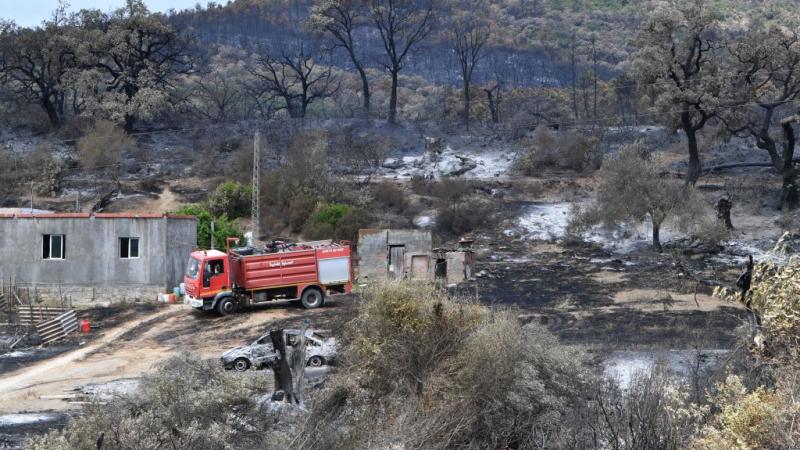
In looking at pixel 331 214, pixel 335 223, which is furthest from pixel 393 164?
pixel 335 223

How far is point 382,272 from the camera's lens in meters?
39.2

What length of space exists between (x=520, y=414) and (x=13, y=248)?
2739 centimetres

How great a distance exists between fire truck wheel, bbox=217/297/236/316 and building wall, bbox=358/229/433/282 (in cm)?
715

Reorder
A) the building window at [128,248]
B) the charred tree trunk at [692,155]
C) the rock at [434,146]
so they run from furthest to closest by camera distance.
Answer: the rock at [434,146] → the charred tree trunk at [692,155] → the building window at [128,248]

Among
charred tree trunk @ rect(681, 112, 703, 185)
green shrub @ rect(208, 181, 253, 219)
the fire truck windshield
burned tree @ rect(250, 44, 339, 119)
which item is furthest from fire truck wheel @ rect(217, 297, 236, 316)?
burned tree @ rect(250, 44, 339, 119)

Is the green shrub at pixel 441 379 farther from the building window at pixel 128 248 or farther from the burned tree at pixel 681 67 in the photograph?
the burned tree at pixel 681 67

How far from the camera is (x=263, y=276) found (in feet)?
110

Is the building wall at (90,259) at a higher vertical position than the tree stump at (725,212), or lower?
lower

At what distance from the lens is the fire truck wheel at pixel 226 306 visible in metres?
33.1

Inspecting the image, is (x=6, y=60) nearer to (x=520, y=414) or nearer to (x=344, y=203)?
(x=344, y=203)

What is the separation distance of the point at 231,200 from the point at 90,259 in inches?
521

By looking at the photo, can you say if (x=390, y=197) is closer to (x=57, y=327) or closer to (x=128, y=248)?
(x=128, y=248)

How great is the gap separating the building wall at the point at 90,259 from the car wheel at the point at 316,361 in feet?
47.4

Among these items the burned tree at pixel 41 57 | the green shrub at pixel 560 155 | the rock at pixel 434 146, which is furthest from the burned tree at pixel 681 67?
the burned tree at pixel 41 57
